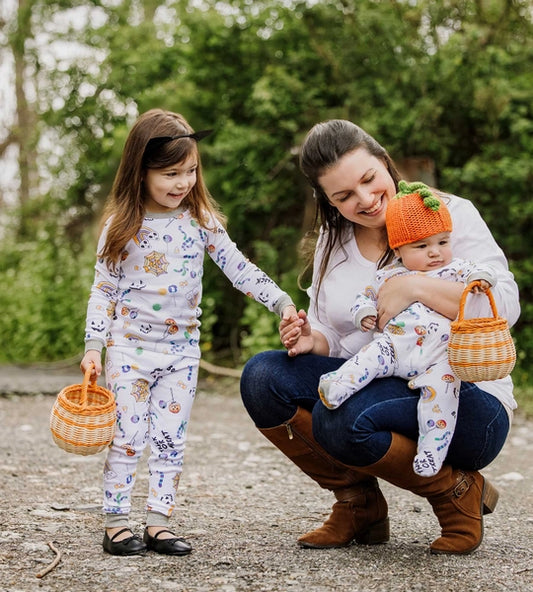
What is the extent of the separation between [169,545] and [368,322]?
921mm

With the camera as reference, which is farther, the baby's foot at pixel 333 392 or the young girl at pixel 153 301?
the young girl at pixel 153 301

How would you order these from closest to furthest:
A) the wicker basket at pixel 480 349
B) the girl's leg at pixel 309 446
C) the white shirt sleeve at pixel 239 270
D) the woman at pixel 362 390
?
the wicker basket at pixel 480 349
the woman at pixel 362 390
the girl's leg at pixel 309 446
the white shirt sleeve at pixel 239 270

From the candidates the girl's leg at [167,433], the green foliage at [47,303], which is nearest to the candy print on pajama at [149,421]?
the girl's leg at [167,433]

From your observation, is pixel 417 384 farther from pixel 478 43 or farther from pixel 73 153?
pixel 73 153

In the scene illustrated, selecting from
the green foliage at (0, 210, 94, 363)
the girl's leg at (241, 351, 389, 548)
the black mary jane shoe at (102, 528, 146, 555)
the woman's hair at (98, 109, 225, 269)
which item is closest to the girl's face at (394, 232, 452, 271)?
the girl's leg at (241, 351, 389, 548)

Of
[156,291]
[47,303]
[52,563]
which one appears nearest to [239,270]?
[156,291]

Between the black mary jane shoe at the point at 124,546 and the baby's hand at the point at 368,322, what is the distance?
963 mm

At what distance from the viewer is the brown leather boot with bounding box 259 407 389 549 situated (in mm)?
2770

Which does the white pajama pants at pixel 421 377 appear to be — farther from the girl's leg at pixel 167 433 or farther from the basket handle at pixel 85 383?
the basket handle at pixel 85 383

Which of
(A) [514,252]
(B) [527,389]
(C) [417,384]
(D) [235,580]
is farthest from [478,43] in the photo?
(D) [235,580]

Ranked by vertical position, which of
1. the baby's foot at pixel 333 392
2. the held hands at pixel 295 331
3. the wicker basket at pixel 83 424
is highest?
the held hands at pixel 295 331

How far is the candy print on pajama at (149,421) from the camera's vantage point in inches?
109

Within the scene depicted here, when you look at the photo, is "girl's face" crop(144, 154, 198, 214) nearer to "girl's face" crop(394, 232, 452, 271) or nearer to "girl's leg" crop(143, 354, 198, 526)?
"girl's leg" crop(143, 354, 198, 526)

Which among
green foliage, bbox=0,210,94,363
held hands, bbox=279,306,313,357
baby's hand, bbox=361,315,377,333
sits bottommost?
green foliage, bbox=0,210,94,363
